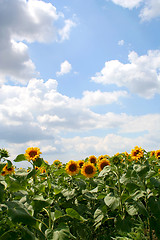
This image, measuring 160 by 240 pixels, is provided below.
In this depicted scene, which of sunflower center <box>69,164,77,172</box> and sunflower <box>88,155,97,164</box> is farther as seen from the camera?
sunflower <box>88,155,97,164</box>

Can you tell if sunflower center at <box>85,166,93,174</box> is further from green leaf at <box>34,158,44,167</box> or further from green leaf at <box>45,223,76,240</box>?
green leaf at <box>45,223,76,240</box>

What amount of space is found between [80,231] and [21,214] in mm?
2010

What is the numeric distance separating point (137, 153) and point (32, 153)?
2634mm

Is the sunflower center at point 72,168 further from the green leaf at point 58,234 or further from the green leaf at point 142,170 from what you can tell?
the green leaf at point 58,234

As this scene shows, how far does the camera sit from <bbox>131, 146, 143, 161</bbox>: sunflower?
19.5 ft

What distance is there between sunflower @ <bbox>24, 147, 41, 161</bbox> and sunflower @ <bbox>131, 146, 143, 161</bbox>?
242 centimetres

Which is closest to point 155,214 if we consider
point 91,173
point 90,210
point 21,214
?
point 90,210

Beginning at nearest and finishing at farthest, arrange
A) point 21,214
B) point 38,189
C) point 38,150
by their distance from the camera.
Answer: point 21,214, point 38,189, point 38,150

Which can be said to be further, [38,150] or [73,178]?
[73,178]

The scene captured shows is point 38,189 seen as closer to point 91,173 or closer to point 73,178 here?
point 73,178

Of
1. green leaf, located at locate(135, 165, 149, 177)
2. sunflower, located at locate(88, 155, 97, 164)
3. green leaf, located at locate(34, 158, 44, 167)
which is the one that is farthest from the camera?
sunflower, located at locate(88, 155, 97, 164)

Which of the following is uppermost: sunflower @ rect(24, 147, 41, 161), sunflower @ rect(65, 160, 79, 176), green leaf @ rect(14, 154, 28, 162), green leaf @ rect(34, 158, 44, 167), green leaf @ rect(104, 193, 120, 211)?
sunflower @ rect(24, 147, 41, 161)

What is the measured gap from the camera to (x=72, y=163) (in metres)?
5.47

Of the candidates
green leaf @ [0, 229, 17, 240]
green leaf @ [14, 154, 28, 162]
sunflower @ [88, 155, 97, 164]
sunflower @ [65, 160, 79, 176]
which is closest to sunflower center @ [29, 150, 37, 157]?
green leaf @ [14, 154, 28, 162]
